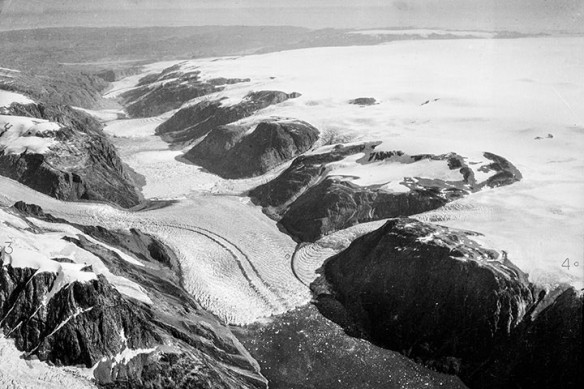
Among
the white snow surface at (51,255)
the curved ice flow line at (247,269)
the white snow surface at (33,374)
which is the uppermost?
the white snow surface at (51,255)

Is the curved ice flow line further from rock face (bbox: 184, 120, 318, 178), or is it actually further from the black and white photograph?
rock face (bbox: 184, 120, 318, 178)

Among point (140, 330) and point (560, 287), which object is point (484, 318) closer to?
point (560, 287)

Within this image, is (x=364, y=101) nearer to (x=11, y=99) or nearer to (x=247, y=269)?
(x=11, y=99)

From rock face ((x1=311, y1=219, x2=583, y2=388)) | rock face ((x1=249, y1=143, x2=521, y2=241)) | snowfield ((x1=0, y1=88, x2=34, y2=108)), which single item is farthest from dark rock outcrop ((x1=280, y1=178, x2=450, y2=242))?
snowfield ((x1=0, y1=88, x2=34, y2=108))

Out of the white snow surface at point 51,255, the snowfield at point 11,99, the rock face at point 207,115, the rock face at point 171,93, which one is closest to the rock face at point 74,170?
A: the snowfield at point 11,99

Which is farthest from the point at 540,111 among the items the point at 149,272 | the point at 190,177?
the point at 149,272

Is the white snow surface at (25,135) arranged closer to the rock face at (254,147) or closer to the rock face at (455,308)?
the rock face at (254,147)
